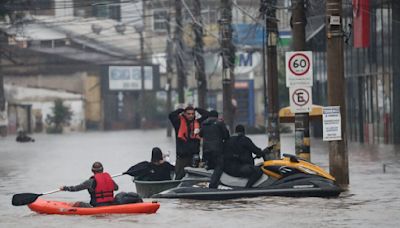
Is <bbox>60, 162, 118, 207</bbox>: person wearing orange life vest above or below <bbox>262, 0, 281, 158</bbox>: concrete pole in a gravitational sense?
below

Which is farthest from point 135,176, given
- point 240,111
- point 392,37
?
point 240,111

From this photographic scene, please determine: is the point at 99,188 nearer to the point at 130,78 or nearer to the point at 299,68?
the point at 299,68

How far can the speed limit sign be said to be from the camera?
2295 centimetres

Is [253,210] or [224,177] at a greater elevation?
[224,177]

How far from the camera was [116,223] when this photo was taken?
16219mm

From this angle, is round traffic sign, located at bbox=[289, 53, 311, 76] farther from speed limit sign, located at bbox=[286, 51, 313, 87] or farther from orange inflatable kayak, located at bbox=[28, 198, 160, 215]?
orange inflatable kayak, located at bbox=[28, 198, 160, 215]

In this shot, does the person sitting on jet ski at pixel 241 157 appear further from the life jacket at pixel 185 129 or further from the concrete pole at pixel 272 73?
the concrete pole at pixel 272 73

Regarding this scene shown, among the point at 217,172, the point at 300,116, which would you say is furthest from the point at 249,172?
the point at 300,116

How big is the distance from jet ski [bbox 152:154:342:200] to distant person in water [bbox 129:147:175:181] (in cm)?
99

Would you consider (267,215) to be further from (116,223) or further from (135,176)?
(135,176)

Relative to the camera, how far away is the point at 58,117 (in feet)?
283

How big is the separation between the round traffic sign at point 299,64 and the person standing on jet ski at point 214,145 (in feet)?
9.88

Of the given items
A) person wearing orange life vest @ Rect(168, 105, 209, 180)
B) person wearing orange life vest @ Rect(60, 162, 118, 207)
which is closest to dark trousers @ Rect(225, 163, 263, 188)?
person wearing orange life vest @ Rect(168, 105, 209, 180)

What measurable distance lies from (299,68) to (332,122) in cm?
174
